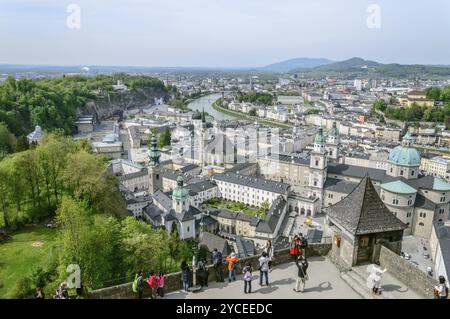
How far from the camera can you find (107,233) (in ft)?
52.4

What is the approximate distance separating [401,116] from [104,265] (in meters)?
93.0

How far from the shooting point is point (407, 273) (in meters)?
9.68

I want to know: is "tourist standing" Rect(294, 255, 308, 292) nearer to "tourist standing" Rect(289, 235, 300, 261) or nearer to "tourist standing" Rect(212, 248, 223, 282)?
"tourist standing" Rect(289, 235, 300, 261)

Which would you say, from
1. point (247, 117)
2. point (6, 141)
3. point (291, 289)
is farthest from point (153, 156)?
point (247, 117)

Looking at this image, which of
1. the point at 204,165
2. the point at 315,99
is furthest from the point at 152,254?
the point at 315,99

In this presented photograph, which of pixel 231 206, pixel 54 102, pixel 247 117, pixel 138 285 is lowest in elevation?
pixel 231 206

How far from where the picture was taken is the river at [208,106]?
4552 inches

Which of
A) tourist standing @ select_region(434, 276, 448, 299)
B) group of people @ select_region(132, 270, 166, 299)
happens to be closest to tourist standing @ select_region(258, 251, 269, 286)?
group of people @ select_region(132, 270, 166, 299)

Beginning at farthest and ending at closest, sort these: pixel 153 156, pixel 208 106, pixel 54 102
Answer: pixel 208 106 < pixel 54 102 < pixel 153 156

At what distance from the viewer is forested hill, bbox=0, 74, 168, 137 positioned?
61969 millimetres

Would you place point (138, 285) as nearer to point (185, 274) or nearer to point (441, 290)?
point (185, 274)

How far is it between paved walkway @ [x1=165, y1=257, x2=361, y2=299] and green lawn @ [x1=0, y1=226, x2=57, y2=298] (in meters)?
8.93

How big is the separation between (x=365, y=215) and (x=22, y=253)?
1503 centimetres

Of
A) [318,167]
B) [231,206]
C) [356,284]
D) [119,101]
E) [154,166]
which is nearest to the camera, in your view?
[356,284]
